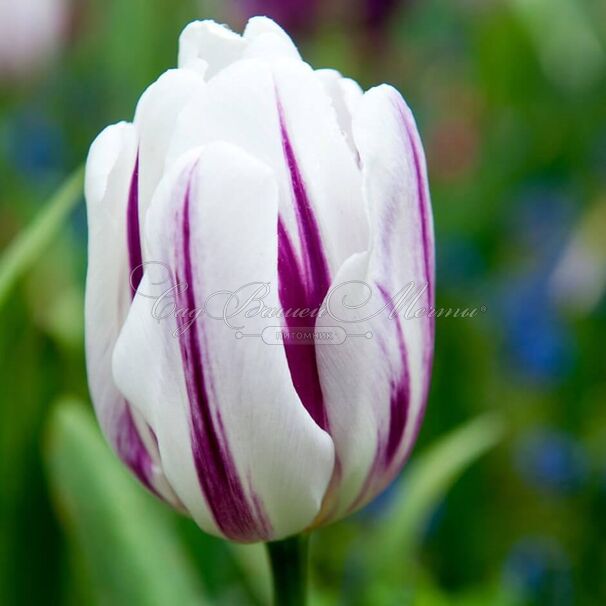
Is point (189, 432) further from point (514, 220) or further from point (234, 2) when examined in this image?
point (234, 2)

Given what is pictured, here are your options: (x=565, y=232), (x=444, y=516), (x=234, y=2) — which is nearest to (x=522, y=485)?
(x=444, y=516)

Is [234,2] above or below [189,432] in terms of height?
above

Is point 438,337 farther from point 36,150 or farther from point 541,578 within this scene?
point 36,150

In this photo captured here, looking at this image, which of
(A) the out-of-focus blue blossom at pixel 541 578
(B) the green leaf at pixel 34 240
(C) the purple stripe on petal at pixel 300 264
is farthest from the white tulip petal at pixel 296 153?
(A) the out-of-focus blue blossom at pixel 541 578

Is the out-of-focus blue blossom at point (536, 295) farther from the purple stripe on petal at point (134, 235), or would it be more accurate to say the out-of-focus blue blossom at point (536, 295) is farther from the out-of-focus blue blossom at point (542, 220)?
the purple stripe on petal at point (134, 235)

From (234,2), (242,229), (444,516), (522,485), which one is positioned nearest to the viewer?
(242,229)

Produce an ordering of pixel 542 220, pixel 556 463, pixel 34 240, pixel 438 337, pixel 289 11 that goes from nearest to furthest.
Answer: pixel 34 240, pixel 556 463, pixel 438 337, pixel 542 220, pixel 289 11

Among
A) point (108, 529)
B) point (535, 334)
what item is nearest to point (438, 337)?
point (535, 334)

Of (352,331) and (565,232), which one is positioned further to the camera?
(565,232)
